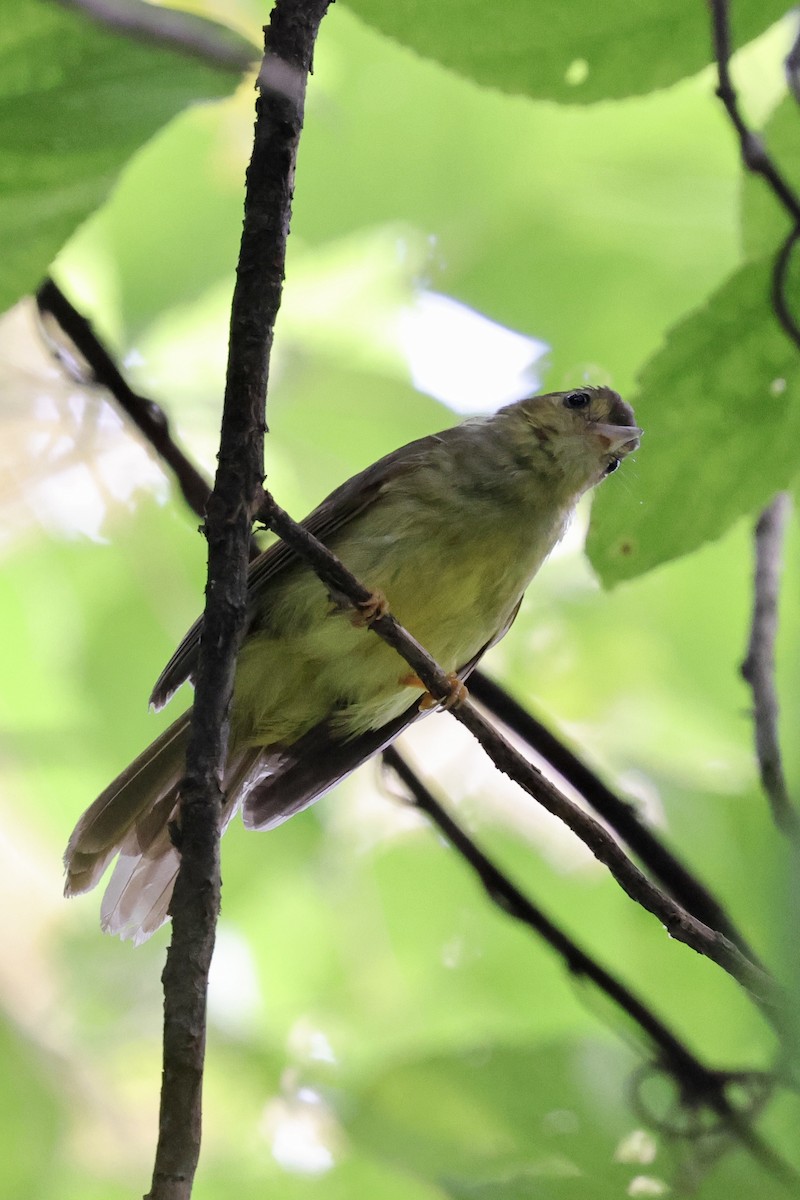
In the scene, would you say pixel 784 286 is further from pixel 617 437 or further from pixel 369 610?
pixel 617 437

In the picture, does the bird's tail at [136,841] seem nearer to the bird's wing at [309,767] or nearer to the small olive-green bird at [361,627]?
the small olive-green bird at [361,627]

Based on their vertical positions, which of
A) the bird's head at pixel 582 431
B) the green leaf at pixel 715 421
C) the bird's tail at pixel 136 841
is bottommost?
the green leaf at pixel 715 421

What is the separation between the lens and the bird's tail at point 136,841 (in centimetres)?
291

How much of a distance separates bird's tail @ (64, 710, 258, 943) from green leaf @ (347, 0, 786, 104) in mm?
1549

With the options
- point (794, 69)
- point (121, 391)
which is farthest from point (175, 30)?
point (121, 391)

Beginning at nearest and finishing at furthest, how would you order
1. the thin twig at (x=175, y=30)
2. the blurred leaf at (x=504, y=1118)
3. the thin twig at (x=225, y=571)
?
the thin twig at (x=175, y=30) < the thin twig at (x=225, y=571) < the blurred leaf at (x=504, y=1118)

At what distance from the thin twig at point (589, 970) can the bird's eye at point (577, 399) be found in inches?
40.1

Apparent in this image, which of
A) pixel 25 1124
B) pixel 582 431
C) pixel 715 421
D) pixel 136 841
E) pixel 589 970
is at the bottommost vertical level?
pixel 589 970

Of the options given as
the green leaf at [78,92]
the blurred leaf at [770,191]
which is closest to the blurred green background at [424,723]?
the blurred leaf at [770,191]

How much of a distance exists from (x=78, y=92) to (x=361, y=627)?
161 cm

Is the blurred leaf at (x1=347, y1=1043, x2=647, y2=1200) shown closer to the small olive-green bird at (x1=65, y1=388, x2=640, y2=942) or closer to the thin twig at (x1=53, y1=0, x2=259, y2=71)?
the small olive-green bird at (x1=65, y1=388, x2=640, y2=942)

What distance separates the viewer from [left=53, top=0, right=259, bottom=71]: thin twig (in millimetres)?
1450

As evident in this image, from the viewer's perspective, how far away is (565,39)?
1871mm

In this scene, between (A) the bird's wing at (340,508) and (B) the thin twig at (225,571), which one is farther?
(A) the bird's wing at (340,508)
